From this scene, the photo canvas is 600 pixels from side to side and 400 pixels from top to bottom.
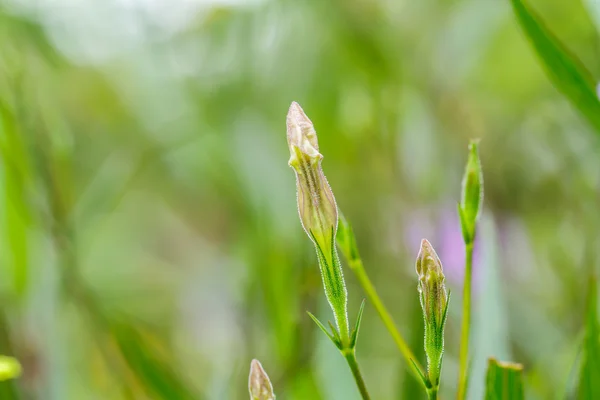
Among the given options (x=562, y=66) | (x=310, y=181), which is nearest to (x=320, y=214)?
(x=310, y=181)

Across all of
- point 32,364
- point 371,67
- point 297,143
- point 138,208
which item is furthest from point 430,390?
point 138,208

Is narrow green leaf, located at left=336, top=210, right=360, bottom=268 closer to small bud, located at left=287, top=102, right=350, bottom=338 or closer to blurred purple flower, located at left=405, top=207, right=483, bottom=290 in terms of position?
small bud, located at left=287, top=102, right=350, bottom=338

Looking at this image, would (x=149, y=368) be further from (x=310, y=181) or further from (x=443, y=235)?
(x=443, y=235)

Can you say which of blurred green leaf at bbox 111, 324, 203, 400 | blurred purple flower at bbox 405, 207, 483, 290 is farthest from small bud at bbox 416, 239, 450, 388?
blurred purple flower at bbox 405, 207, 483, 290

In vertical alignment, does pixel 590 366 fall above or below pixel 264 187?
below

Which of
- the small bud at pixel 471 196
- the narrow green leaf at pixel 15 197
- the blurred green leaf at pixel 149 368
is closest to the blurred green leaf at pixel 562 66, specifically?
the small bud at pixel 471 196

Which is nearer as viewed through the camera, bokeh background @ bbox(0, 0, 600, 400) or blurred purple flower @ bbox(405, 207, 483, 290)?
bokeh background @ bbox(0, 0, 600, 400)

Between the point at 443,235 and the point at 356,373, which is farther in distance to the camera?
the point at 443,235
